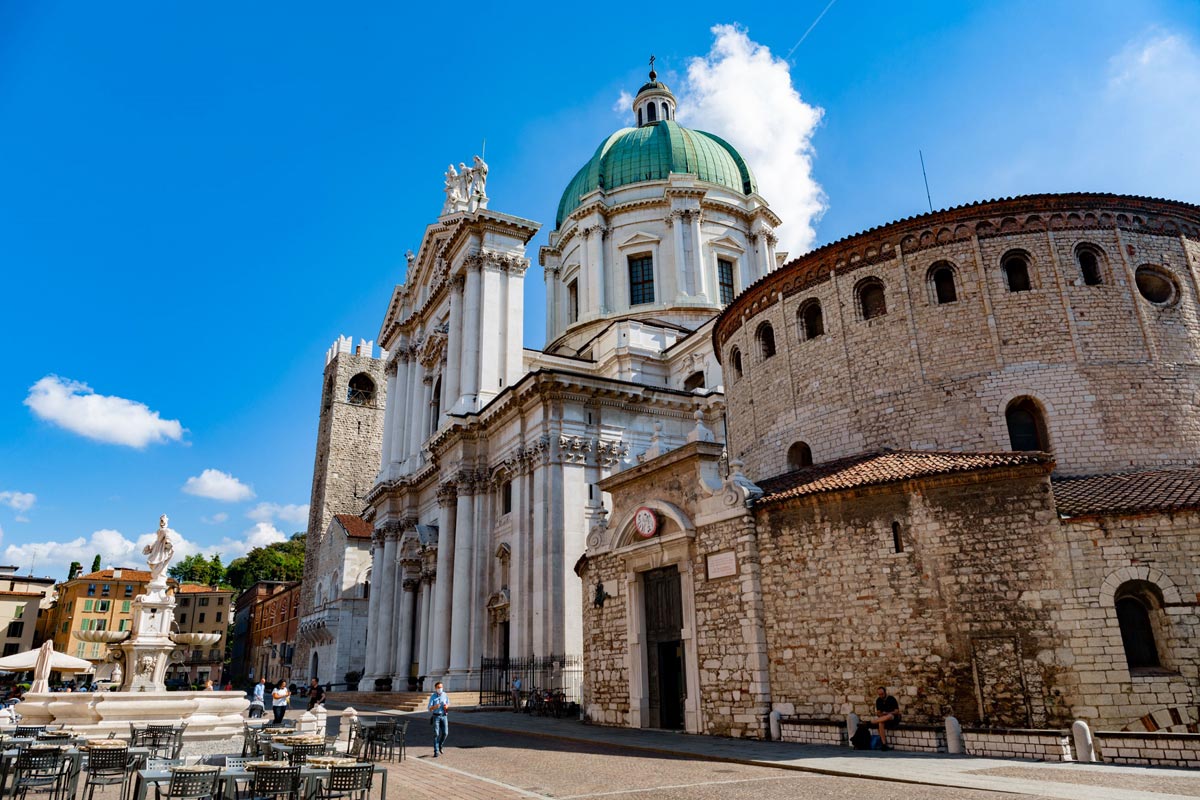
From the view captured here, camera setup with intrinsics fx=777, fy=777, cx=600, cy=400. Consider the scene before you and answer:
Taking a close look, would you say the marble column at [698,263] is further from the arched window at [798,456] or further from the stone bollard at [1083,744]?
the stone bollard at [1083,744]

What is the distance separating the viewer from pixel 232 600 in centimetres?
8562

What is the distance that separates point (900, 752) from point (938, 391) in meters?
8.71

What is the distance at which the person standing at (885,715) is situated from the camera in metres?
13.2

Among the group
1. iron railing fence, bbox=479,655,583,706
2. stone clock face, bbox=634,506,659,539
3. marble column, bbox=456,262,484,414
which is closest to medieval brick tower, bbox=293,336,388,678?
marble column, bbox=456,262,484,414

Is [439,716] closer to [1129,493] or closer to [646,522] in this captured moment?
[646,522]

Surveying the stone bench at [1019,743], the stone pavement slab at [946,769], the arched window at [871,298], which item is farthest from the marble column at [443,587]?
the stone bench at [1019,743]

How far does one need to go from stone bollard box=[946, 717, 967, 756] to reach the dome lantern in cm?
4689

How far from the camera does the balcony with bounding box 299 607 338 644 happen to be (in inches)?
1954

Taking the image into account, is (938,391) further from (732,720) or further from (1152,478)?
(732,720)

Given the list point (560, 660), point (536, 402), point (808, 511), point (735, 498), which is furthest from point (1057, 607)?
point (536, 402)

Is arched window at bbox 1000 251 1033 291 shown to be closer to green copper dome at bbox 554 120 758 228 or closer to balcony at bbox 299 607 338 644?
green copper dome at bbox 554 120 758 228

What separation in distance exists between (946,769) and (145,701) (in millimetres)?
13571

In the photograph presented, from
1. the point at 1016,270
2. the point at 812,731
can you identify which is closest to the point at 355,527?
the point at 812,731

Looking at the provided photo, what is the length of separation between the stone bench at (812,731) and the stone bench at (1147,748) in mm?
3961
